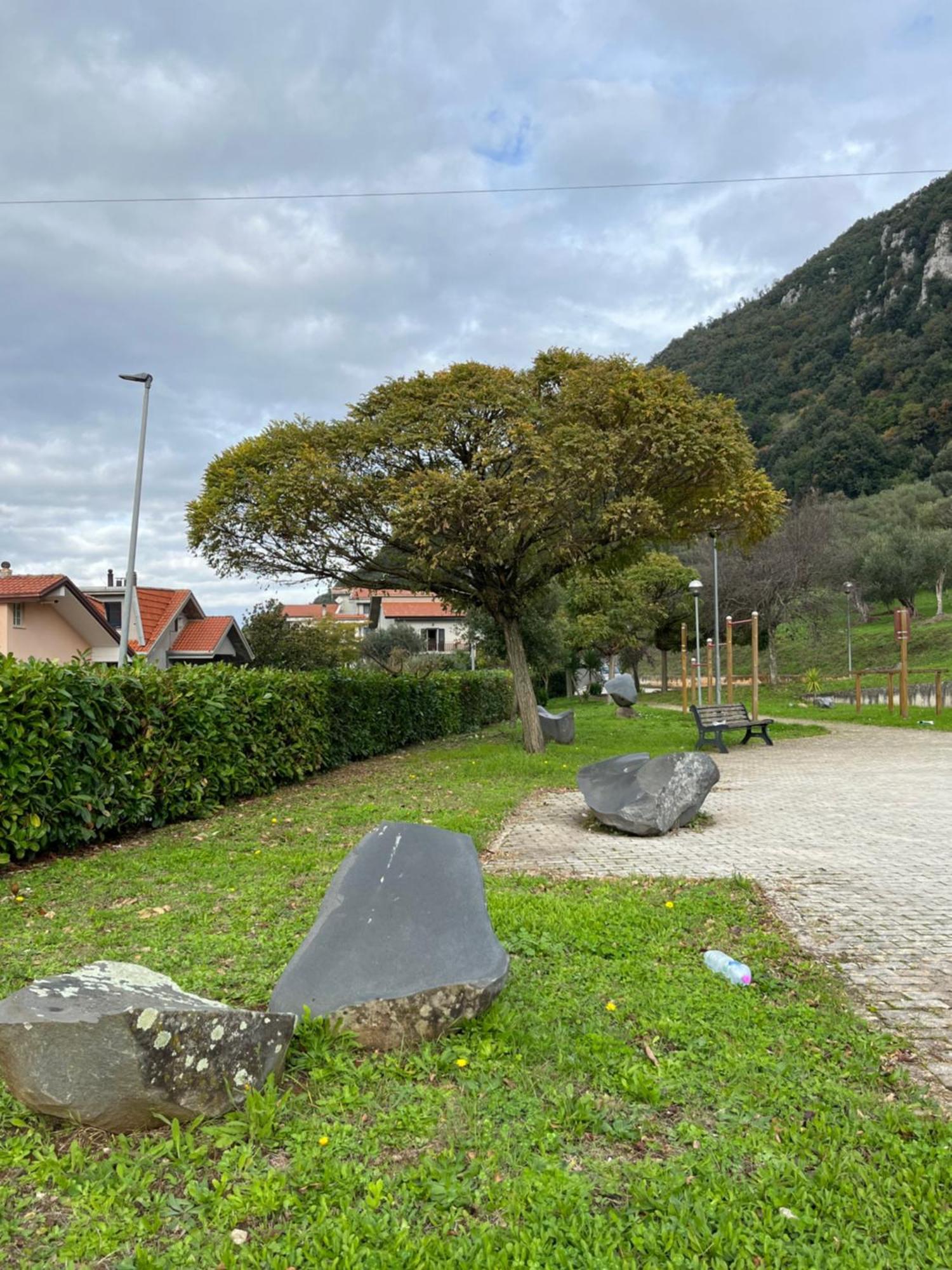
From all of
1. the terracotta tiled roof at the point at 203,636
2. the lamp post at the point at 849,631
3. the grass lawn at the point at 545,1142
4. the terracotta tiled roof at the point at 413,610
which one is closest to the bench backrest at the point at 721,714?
the grass lawn at the point at 545,1142

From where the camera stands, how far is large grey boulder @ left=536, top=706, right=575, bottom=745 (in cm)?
1747

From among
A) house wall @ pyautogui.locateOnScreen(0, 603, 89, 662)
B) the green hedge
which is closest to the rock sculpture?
the green hedge

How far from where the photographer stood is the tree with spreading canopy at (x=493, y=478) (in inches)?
494

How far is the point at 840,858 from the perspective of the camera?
682 cm

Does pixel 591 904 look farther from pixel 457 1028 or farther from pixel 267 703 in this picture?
pixel 267 703

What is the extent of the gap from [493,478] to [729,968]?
9551 mm

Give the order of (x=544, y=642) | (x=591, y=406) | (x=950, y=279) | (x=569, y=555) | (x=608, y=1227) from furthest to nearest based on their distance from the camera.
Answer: (x=950, y=279)
(x=544, y=642)
(x=569, y=555)
(x=591, y=406)
(x=608, y=1227)

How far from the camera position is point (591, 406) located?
1330 centimetres

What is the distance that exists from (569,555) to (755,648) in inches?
301

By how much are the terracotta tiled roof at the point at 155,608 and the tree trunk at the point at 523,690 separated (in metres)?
19.7

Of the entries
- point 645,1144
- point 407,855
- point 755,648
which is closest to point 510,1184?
point 645,1144

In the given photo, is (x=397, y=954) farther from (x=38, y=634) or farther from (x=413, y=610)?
(x=413, y=610)

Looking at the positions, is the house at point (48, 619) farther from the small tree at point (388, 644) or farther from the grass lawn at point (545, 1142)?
the grass lawn at point (545, 1142)

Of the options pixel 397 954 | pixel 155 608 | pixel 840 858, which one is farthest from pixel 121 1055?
pixel 155 608
